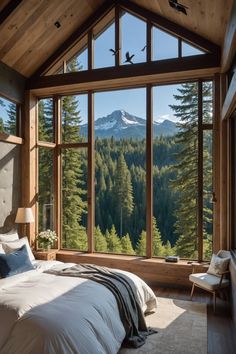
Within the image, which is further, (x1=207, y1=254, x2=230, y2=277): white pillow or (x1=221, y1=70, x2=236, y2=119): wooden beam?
(x1=207, y1=254, x2=230, y2=277): white pillow

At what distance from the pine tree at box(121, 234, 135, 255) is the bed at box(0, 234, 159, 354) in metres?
2.22

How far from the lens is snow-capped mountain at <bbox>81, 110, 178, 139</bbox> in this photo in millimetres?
5355

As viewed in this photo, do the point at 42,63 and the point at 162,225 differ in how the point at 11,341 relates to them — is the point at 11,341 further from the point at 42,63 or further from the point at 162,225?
the point at 42,63

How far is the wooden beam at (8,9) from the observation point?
4.44m

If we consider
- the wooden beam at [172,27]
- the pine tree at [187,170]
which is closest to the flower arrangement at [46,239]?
the pine tree at [187,170]

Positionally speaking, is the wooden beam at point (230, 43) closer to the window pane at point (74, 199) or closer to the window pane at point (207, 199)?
the window pane at point (207, 199)

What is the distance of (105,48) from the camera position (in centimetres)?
554

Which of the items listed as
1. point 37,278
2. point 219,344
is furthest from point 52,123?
point 219,344

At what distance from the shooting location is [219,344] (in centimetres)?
315

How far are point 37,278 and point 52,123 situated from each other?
352 centimetres

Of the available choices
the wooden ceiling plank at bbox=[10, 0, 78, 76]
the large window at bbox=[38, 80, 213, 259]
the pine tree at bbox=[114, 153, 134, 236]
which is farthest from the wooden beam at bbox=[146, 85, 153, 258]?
the wooden ceiling plank at bbox=[10, 0, 78, 76]

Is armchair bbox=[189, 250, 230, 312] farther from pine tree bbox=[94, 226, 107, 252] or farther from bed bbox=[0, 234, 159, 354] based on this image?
pine tree bbox=[94, 226, 107, 252]

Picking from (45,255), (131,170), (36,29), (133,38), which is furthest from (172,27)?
(45,255)

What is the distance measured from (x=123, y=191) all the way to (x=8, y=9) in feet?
11.8
